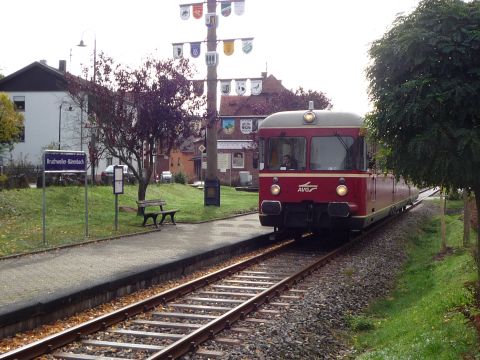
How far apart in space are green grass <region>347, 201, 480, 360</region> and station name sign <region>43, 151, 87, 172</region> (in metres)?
7.71

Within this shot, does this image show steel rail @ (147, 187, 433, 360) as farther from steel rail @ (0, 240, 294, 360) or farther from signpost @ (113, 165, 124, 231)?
signpost @ (113, 165, 124, 231)

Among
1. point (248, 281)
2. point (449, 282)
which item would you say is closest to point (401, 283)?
point (449, 282)

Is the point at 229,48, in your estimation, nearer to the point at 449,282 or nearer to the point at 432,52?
the point at 449,282

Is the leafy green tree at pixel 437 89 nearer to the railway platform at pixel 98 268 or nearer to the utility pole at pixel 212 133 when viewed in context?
the railway platform at pixel 98 268

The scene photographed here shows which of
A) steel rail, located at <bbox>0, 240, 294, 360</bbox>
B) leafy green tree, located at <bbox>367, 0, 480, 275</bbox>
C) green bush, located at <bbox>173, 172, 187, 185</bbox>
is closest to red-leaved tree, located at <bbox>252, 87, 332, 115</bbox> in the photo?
green bush, located at <bbox>173, 172, 187, 185</bbox>

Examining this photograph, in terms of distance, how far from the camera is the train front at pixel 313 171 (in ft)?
47.4

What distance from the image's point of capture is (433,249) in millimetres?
16469

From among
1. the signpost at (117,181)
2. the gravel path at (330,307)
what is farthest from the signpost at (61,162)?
the gravel path at (330,307)

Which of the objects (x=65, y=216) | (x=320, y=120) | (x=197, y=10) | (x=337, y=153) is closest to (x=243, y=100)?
(x=197, y=10)

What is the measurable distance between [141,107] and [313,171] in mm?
7281

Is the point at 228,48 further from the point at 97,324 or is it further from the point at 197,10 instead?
the point at 97,324

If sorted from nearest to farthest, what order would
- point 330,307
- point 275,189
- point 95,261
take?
point 330,307 → point 95,261 → point 275,189

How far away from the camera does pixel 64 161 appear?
48.5ft

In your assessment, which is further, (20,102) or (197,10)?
(20,102)
